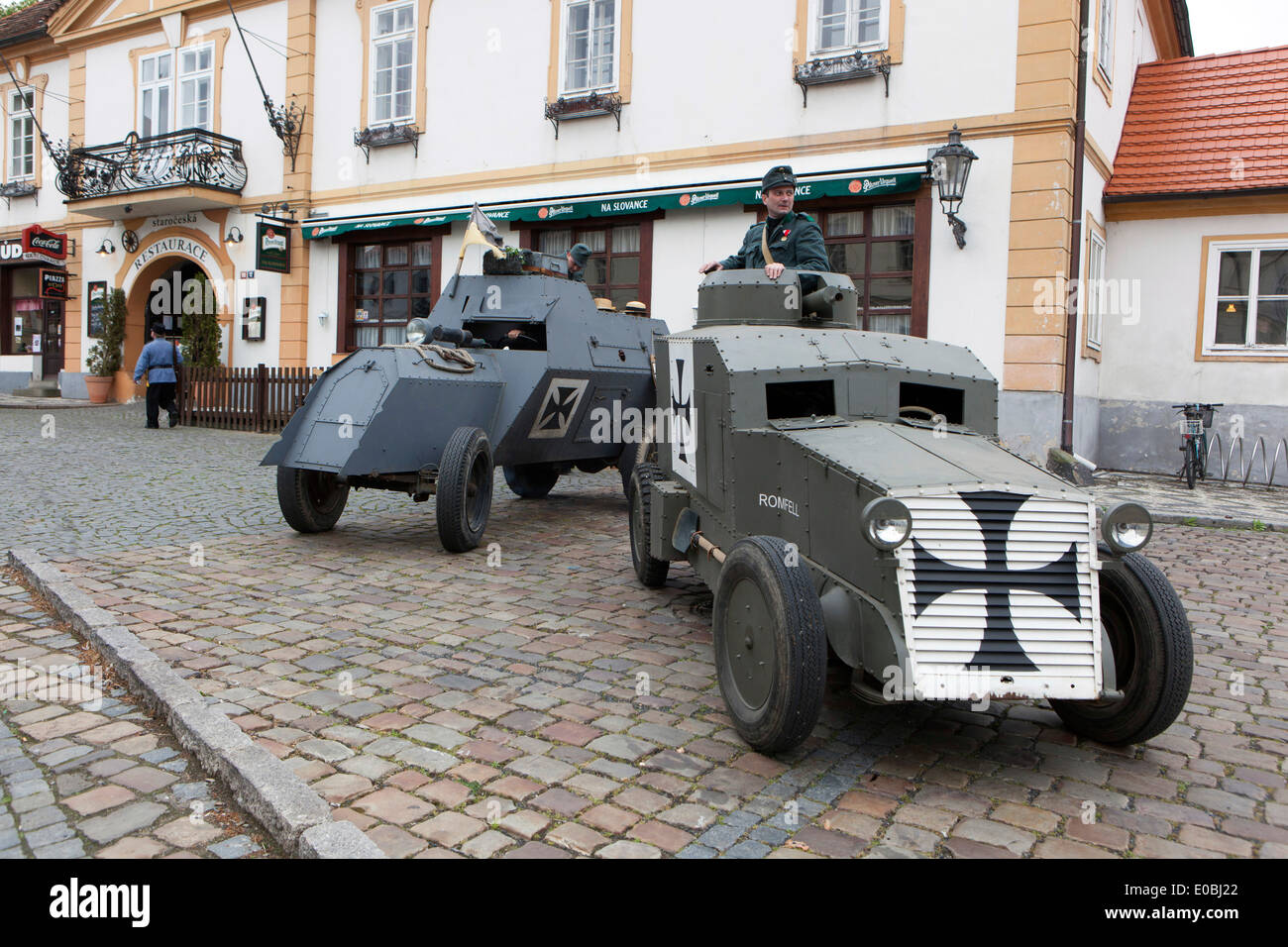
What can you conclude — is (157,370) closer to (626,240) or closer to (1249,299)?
(626,240)

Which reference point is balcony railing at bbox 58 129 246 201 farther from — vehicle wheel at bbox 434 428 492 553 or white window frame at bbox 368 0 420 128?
vehicle wheel at bbox 434 428 492 553

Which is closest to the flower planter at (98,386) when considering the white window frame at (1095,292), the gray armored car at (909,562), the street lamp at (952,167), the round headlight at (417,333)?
the round headlight at (417,333)

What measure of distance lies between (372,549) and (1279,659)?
557 centimetres

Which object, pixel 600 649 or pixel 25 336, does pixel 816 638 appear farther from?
pixel 25 336

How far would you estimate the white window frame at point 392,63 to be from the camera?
17578mm

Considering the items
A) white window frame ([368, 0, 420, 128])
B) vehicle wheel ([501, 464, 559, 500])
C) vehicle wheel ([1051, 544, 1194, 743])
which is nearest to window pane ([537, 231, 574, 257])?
white window frame ([368, 0, 420, 128])

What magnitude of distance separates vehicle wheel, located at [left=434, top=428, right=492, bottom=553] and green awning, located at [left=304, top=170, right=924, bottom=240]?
7491mm

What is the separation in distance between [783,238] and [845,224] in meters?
8.22

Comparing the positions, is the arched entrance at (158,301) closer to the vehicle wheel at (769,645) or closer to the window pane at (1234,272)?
the window pane at (1234,272)

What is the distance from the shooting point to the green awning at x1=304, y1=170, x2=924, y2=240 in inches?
516

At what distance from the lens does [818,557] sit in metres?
4.09

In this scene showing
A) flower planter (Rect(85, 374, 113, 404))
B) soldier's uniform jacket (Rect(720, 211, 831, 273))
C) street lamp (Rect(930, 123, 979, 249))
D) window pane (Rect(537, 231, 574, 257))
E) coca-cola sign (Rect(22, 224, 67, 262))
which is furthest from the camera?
flower planter (Rect(85, 374, 113, 404))

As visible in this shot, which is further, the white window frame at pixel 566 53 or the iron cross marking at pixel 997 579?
the white window frame at pixel 566 53

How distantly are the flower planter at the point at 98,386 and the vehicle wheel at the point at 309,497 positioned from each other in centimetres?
1685
